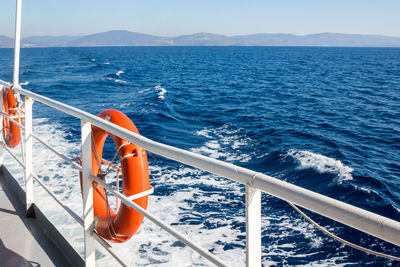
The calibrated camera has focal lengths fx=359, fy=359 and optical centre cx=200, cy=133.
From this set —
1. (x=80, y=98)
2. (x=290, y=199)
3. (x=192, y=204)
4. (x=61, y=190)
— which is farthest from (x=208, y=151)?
(x=80, y=98)

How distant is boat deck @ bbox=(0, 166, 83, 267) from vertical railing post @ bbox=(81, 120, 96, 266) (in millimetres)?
172

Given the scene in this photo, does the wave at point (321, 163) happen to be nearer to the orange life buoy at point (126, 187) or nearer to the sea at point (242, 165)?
the sea at point (242, 165)

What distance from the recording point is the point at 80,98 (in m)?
13.1

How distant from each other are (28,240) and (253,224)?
162cm

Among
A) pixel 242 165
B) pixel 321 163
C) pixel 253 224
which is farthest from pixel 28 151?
pixel 321 163

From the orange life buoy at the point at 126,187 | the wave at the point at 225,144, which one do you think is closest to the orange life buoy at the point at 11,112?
the orange life buoy at the point at 126,187

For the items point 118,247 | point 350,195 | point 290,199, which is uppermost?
point 290,199

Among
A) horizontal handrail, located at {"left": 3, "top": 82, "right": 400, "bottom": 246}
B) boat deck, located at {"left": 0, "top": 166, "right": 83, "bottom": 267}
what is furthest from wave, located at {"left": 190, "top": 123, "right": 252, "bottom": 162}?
horizontal handrail, located at {"left": 3, "top": 82, "right": 400, "bottom": 246}

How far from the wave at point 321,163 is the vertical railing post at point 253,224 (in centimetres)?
508

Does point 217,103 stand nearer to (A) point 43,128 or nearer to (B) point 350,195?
(A) point 43,128

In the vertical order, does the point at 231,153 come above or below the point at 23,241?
below

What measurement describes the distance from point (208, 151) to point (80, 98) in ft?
26.9

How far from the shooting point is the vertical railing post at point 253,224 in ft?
2.47

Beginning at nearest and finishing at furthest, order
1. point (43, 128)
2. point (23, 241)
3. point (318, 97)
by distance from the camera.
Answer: point (23, 241)
point (43, 128)
point (318, 97)
